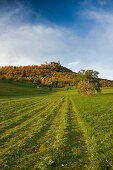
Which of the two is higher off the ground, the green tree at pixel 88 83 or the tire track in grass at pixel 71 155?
the green tree at pixel 88 83

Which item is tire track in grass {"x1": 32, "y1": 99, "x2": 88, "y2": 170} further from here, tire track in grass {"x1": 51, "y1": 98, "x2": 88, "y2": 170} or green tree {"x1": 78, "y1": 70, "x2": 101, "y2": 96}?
green tree {"x1": 78, "y1": 70, "x2": 101, "y2": 96}

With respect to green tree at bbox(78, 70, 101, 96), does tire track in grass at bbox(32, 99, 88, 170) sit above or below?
below

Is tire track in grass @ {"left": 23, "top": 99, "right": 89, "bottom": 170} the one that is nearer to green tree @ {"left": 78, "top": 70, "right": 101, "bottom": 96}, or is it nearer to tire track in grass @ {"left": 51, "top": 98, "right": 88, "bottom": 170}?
tire track in grass @ {"left": 51, "top": 98, "right": 88, "bottom": 170}

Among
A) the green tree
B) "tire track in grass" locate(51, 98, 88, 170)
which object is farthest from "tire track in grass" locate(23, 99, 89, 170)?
the green tree

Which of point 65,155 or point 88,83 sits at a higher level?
point 88,83

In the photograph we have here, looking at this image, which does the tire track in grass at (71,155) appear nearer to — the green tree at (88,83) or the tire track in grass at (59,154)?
the tire track in grass at (59,154)

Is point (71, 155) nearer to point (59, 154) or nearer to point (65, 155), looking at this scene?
point (65, 155)

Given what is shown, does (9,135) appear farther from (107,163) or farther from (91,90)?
(91,90)

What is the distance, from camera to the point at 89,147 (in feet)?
26.6

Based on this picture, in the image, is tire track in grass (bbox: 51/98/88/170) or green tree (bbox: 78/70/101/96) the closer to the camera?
tire track in grass (bbox: 51/98/88/170)

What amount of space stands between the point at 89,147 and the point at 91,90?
1905 inches

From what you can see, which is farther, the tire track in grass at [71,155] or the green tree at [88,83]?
the green tree at [88,83]

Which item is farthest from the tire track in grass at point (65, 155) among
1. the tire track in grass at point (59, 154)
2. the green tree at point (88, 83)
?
the green tree at point (88, 83)

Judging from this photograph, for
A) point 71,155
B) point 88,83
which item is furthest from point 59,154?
point 88,83
